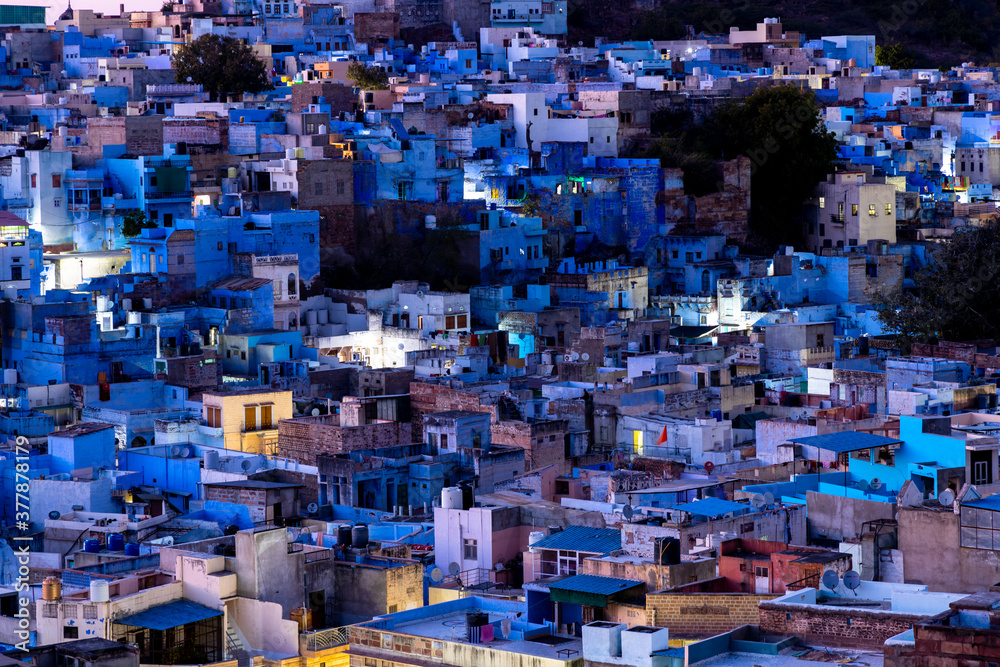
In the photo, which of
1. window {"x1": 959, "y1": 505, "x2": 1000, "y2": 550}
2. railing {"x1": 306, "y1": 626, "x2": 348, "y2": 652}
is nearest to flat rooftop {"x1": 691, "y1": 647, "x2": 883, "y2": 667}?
window {"x1": 959, "y1": 505, "x2": 1000, "y2": 550}

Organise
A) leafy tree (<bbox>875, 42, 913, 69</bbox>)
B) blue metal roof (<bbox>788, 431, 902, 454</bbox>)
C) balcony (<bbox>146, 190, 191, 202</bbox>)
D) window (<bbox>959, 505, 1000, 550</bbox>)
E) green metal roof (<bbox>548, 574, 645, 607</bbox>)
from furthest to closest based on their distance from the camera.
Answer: leafy tree (<bbox>875, 42, 913, 69</bbox>)
balcony (<bbox>146, 190, 191, 202</bbox>)
blue metal roof (<bbox>788, 431, 902, 454</bbox>)
green metal roof (<bbox>548, 574, 645, 607</bbox>)
window (<bbox>959, 505, 1000, 550</bbox>)

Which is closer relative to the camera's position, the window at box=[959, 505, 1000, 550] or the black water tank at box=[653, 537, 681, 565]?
the window at box=[959, 505, 1000, 550]

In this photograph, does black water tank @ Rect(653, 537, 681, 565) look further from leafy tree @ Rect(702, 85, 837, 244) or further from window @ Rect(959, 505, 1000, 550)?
leafy tree @ Rect(702, 85, 837, 244)

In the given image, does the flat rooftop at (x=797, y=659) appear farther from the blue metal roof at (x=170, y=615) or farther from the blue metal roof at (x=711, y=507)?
the blue metal roof at (x=711, y=507)

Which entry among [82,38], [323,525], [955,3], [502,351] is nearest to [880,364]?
[502,351]

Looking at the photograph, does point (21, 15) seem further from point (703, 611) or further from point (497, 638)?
point (703, 611)

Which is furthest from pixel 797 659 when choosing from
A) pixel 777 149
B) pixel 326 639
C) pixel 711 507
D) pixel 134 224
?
pixel 777 149
